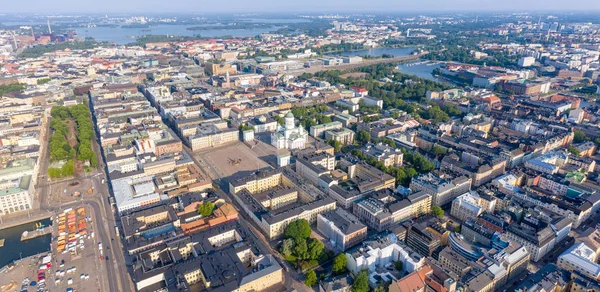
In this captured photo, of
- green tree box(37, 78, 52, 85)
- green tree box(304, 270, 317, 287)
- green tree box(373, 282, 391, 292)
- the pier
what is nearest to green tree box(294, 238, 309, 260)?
green tree box(304, 270, 317, 287)

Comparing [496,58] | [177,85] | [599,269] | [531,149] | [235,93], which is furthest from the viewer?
[496,58]

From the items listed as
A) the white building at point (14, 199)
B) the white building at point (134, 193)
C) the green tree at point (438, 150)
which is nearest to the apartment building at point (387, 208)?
the green tree at point (438, 150)

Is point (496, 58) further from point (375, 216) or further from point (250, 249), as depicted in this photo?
point (250, 249)

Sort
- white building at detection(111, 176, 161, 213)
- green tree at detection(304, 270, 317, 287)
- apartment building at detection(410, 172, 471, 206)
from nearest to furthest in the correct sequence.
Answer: green tree at detection(304, 270, 317, 287)
white building at detection(111, 176, 161, 213)
apartment building at detection(410, 172, 471, 206)

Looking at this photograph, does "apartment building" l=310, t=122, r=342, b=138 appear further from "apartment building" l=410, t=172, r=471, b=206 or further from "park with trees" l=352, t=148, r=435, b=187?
"apartment building" l=410, t=172, r=471, b=206

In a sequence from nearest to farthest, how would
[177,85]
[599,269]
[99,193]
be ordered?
[599,269]
[99,193]
[177,85]

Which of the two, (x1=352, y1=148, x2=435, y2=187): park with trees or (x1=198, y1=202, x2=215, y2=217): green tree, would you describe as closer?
(x1=198, y1=202, x2=215, y2=217): green tree

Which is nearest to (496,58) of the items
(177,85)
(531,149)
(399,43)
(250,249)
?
(399,43)

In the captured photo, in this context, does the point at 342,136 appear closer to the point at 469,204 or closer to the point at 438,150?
the point at 438,150
